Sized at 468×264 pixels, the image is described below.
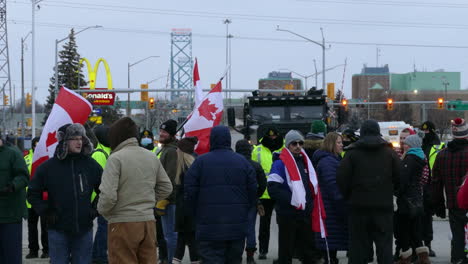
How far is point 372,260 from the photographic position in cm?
1153

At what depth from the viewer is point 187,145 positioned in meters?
10.4

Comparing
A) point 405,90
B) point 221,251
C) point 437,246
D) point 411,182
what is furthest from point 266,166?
point 405,90

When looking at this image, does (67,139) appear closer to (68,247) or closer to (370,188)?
(68,247)

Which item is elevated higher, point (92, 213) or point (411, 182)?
point (411, 182)

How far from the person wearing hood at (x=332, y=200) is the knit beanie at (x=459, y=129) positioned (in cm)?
163

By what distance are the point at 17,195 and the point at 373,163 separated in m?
3.98

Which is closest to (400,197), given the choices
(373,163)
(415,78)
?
(373,163)

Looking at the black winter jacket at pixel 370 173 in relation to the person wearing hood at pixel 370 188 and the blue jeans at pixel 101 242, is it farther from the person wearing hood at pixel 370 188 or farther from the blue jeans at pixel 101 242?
the blue jeans at pixel 101 242

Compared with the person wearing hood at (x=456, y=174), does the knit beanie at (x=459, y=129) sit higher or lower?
higher

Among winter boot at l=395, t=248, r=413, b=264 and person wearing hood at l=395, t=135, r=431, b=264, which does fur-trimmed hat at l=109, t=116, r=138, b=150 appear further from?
winter boot at l=395, t=248, r=413, b=264

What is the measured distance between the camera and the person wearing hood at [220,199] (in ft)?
26.4

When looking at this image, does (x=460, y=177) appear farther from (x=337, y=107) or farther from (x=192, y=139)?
(x=337, y=107)

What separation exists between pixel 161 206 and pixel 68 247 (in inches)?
88.6

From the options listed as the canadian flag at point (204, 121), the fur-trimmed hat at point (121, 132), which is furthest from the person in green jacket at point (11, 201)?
the canadian flag at point (204, 121)
